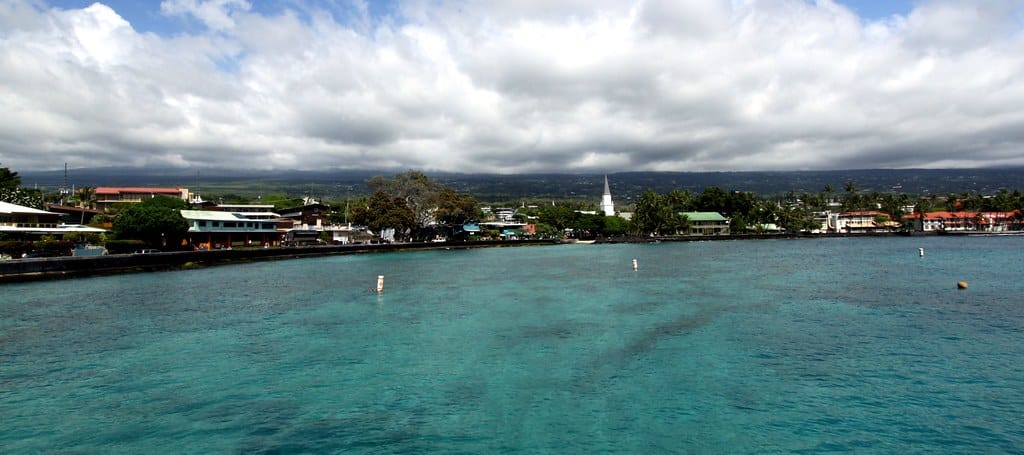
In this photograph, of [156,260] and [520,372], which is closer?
[520,372]

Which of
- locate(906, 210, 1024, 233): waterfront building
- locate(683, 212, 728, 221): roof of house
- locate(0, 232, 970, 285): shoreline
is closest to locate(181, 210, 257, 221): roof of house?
locate(0, 232, 970, 285): shoreline

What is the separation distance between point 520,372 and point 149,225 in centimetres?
5473

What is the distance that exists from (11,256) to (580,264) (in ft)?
146

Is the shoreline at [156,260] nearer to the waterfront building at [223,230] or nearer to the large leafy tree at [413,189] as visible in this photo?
the large leafy tree at [413,189]

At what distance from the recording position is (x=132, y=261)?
46844 millimetres

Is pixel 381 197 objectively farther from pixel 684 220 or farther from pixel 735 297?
pixel 684 220

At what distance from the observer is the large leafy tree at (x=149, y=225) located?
56625 millimetres

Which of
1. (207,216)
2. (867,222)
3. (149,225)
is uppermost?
(207,216)

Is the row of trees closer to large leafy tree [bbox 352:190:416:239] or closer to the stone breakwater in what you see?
large leafy tree [bbox 352:190:416:239]

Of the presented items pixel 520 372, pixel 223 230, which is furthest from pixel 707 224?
pixel 520 372

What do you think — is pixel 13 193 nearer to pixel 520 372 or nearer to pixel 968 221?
pixel 520 372

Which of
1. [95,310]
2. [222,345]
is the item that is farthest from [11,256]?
[222,345]

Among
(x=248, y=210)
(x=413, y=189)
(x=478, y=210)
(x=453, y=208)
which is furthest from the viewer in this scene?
(x=248, y=210)

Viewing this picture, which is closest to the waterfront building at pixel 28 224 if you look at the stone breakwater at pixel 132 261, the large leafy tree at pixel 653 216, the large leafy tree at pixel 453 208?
the stone breakwater at pixel 132 261
